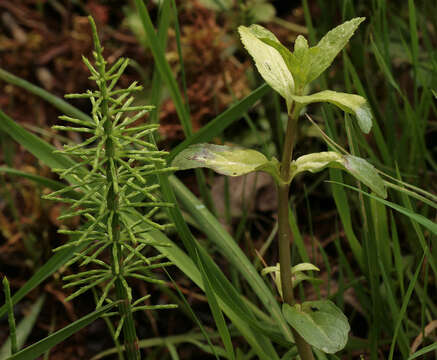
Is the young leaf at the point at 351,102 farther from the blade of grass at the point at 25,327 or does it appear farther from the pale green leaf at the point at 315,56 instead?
the blade of grass at the point at 25,327

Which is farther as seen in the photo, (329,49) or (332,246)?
(332,246)

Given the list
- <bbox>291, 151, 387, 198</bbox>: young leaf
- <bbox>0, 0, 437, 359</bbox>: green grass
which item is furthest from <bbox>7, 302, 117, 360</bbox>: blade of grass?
<bbox>291, 151, 387, 198</bbox>: young leaf

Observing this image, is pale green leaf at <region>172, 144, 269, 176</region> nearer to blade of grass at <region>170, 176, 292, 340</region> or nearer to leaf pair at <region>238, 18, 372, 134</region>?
leaf pair at <region>238, 18, 372, 134</region>

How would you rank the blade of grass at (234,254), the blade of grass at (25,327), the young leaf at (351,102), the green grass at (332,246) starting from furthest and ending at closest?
the blade of grass at (25,327) < the blade of grass at (234,254) < the green grass at (332,246) < the young leaf at (351,102)

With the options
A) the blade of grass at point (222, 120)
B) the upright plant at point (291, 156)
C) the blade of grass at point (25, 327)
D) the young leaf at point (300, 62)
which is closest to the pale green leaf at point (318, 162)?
the upright plant at point (291, 156)

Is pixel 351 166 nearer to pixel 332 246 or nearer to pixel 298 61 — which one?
pixel 298 61

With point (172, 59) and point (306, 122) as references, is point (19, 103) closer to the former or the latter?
point (172, 59)

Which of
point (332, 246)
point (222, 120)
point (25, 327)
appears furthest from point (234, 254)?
point (25, 327)

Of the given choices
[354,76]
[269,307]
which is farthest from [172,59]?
[269,307]
